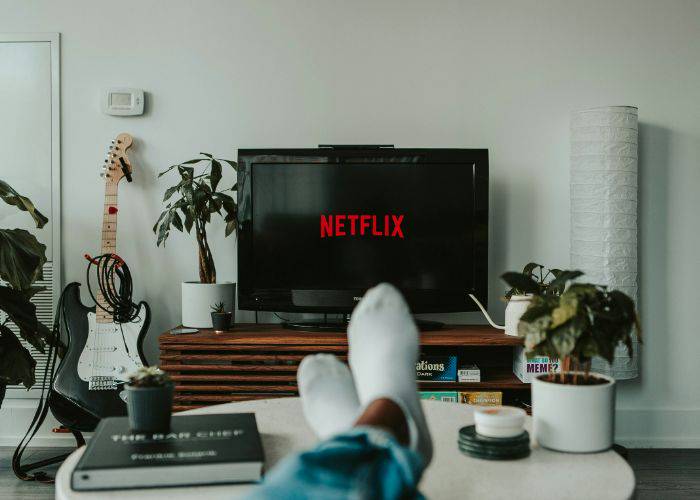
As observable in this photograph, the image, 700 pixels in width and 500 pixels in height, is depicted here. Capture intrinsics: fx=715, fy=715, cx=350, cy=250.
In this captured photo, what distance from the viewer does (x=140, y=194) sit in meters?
2.91

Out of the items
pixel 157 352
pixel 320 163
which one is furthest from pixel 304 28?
pixel 157 352

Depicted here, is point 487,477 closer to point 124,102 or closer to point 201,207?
point 201,207

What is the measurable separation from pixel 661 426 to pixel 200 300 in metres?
1.89

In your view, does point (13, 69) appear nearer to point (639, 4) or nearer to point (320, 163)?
point (320, 163)

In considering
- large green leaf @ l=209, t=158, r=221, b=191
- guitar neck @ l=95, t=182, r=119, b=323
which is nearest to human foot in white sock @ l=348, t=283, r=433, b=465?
large green leaf @ l=209, t=158, r=221, b=191

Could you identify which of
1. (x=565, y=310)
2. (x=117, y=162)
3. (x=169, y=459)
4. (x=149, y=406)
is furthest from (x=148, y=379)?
(x=117, y=162)

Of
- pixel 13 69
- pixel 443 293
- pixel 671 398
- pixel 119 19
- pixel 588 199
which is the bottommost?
pixel 671 398

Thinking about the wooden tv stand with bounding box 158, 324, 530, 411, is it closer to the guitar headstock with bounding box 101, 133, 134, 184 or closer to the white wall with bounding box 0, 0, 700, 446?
the white wall with bounding box 0, 0, 700, 446

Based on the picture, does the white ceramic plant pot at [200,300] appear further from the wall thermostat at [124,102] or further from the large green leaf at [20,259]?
the wall thermostat at [124,102]

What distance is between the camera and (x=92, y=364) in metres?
2.64

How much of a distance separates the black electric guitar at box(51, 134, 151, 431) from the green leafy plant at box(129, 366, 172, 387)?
4.71 ft

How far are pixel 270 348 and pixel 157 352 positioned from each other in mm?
659

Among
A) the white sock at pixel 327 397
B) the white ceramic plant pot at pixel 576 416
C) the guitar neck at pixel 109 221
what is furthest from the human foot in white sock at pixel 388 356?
the guitar neck at pixel 109 221

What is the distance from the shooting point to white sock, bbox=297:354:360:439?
1009mm
